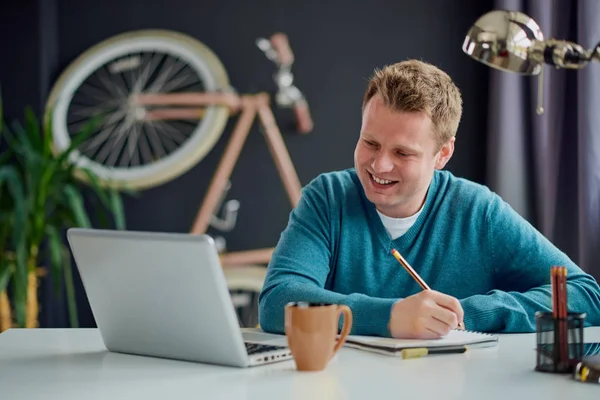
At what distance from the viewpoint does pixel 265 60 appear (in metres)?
3.73

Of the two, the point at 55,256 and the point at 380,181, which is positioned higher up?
the point at 380,181

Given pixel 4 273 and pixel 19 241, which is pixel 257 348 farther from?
pixel 4 273

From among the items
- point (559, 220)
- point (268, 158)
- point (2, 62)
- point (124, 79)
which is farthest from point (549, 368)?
point (2, 62)

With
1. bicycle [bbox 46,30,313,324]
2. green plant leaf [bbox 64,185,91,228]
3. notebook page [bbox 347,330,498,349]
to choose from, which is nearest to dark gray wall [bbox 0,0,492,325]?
bicycle [bbox 46,30,313,324]

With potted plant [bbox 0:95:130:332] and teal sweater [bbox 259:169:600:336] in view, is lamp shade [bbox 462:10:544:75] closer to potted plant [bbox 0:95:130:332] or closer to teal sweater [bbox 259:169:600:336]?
teal sweater [bbox 259:169:600:336]

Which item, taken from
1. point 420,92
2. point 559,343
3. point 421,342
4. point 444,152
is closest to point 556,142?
point 444,152

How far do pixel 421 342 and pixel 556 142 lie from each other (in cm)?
168

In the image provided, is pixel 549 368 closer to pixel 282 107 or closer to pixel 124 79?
pixel 282 107

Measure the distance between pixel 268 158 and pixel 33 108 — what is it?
989 millimetres

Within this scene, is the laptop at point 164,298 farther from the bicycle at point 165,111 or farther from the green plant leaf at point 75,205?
the bicycle at point 165,111

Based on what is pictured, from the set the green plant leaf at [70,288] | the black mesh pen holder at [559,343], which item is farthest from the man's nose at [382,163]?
the green plant leaf at [70,288]

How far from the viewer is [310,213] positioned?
1911 mm

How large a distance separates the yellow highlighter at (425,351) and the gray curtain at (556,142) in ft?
4.79

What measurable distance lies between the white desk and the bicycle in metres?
2.24
